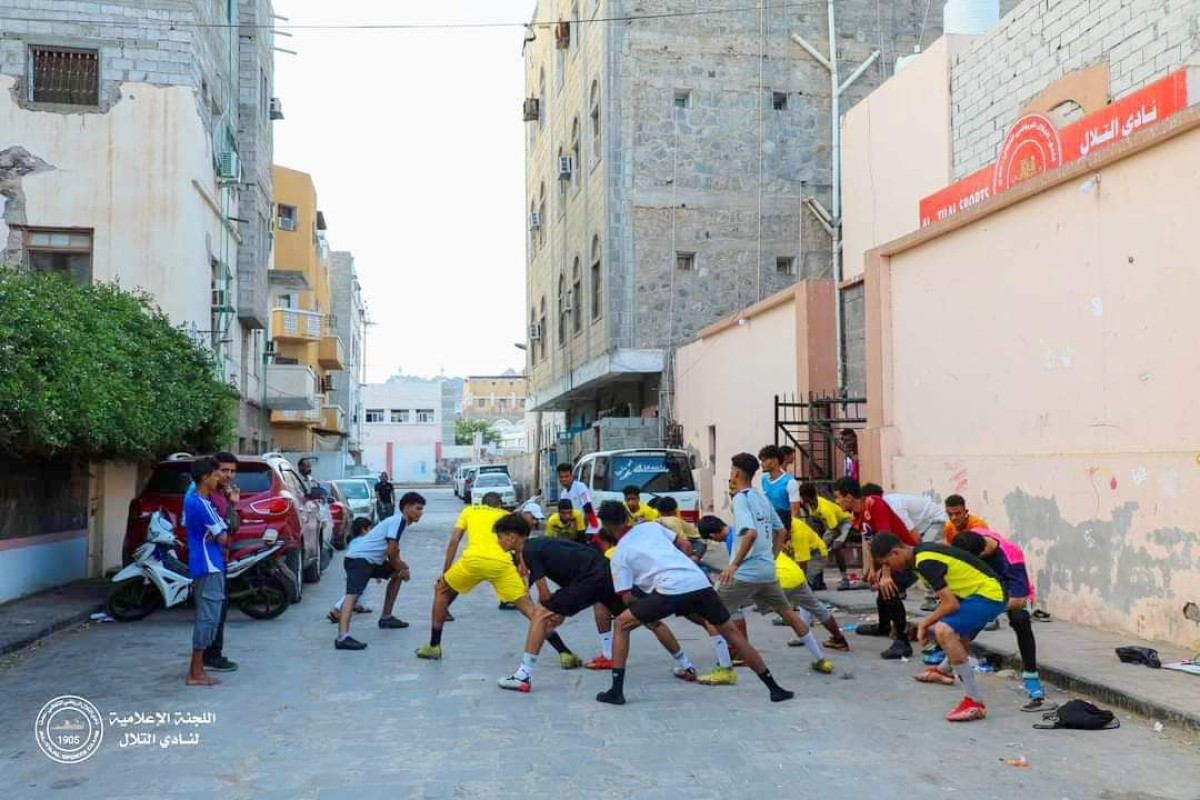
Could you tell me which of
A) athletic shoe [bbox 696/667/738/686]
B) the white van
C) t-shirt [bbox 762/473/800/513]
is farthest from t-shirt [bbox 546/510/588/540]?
the white van

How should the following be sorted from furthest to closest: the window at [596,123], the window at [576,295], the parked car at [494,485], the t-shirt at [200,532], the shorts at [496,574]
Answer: the parked car at [494,485] < the window at [576,295] < the window at [596,123] < the shorts at [496,574] < the t-shirt at [200,532]

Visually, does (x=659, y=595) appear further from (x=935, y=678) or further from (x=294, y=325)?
(x=294, y=325)

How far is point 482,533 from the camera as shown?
29.8 feet

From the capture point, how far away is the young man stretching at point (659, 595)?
7594 mm

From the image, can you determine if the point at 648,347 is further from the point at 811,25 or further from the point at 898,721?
the point at 898,721

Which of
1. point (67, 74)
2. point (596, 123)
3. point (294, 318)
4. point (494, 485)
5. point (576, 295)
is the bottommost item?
point (494, 485)

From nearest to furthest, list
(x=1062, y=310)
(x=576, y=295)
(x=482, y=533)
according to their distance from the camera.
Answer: (x=482, y=533), (x=1062, y=310), (x=576, y=295)

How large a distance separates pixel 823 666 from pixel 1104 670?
6.58 feet

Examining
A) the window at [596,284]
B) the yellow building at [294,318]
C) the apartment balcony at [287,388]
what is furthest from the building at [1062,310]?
the yellow building at [294,318]

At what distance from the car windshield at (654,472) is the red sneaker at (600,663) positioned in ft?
31.3

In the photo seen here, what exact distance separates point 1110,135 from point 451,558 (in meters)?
9.03

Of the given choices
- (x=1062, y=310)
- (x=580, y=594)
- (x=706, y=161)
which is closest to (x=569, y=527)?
(x=580, y=594)

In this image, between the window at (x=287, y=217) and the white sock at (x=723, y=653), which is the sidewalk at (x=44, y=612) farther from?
the window at (x=287, y=217)

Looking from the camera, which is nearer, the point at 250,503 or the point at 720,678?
the point at 720,678
